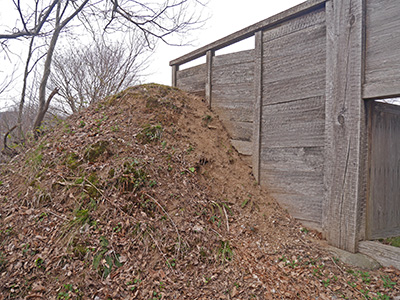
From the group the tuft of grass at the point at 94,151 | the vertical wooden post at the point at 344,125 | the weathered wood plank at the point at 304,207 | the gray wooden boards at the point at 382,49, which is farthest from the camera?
the tuft of grass at the point at 94,151

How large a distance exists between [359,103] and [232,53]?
108 inches

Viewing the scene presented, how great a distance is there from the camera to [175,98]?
5.59m

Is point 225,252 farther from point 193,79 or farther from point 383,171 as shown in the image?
point 193,79

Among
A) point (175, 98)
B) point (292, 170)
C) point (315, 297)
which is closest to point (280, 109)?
point (292, 170)

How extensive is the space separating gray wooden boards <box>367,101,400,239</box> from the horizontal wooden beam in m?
1.64

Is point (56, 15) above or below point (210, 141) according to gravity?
above

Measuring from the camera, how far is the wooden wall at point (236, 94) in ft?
16.5

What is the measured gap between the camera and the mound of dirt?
114 inches

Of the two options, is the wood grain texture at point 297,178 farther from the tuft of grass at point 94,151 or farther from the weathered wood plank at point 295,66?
the tuft of grass at point 94,151

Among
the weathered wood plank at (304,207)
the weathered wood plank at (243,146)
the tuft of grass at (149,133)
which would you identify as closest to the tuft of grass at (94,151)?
the tuft of grass at (149,133)

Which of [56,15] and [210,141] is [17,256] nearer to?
[210,141]

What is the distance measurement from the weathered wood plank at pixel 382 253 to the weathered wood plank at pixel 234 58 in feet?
11.0

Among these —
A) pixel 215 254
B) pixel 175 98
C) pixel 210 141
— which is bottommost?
pixel 215 254

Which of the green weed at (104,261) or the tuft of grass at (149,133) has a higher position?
the tuft of grass at (149,133)
